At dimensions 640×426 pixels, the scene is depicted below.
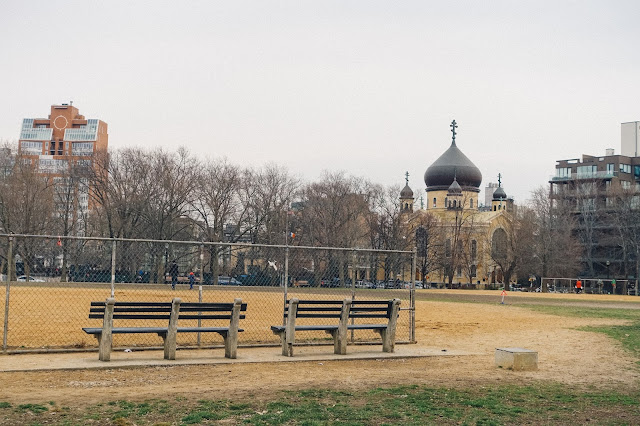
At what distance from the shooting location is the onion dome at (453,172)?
120 m

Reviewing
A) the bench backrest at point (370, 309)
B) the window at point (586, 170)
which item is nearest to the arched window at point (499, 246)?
the window at point (586, 170)

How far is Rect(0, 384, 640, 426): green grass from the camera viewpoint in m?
9.47

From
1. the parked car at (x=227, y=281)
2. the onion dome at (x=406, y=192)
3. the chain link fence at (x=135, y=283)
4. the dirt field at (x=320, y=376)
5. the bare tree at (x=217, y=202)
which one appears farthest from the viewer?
the onion dome at (x=406, y=192)

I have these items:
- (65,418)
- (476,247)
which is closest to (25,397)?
(65,418)

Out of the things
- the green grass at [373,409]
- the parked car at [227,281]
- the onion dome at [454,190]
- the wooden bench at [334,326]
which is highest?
the onion dome at [454,190]

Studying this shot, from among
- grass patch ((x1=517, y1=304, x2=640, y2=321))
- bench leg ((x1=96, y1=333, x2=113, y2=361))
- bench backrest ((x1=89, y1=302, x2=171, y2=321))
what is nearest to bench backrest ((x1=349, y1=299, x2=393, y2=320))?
bench backrest ((x1=89, y1=302, x2=171, y2=321))

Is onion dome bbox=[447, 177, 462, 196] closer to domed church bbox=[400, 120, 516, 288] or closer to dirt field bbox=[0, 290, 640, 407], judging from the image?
domed church bbox=[400, 120, 516, 288]

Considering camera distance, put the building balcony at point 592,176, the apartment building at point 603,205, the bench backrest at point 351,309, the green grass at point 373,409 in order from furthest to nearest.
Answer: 1. the building balcony at point 592,176
2. the apartment building at point 603,205
3. the bench backrest at point 351,309
4. the green grass at point 373,409

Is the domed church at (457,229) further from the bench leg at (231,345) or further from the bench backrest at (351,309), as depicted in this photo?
the bench leg at (231,345)

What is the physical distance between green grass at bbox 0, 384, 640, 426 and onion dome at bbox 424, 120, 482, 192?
4301 inches

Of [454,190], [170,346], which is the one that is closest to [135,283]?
[170,346]

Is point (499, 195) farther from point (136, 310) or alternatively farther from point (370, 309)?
point (136, 310)

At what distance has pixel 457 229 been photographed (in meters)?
105

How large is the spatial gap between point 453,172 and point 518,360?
350 ft
